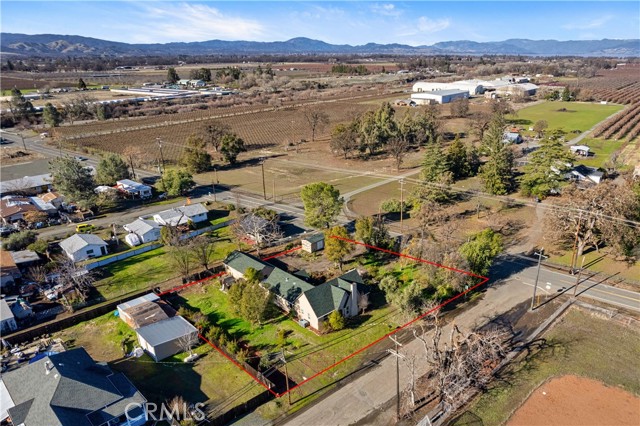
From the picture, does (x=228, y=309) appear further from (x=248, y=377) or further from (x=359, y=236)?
(x=359, y=236)

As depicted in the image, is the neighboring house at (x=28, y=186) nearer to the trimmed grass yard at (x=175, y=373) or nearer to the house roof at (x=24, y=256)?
the house roof at (x=24, y=256)

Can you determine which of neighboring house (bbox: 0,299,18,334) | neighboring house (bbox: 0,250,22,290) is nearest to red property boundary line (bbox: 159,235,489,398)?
neighboring house (bbox: 0,299,18,334)

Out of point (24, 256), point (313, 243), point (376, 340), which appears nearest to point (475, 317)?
point (376, 340)

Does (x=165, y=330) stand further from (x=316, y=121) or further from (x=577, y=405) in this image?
(x=316, y=121)

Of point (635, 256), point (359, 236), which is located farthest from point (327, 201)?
point (635, 256)

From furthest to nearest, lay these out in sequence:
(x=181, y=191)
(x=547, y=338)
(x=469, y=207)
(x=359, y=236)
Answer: (x=181, y=191) → (x=469, y=207) → (x=359, y=236) → (x=547, y=338)

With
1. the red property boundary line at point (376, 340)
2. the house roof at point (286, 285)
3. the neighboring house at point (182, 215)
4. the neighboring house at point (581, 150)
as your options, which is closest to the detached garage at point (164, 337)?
the red property boundary line at point (376, 340)

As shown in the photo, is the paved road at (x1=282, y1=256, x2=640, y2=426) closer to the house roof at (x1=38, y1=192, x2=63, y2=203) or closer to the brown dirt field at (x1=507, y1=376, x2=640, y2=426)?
the brown dirt field at (x1=507, y1=376, x2=640, y2=426)
